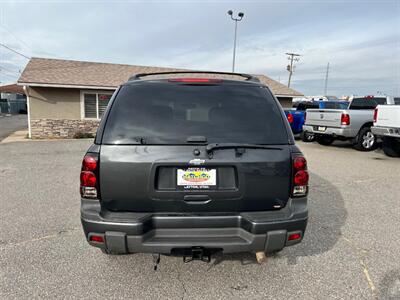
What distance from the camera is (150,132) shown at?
2.35 m

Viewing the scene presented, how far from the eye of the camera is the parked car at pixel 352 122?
10445 mm

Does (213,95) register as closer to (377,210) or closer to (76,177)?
(377,210)

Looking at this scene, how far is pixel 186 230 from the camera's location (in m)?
2.33

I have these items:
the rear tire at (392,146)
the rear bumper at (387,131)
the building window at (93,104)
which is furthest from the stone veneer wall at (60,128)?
the rear tire at (392,146)

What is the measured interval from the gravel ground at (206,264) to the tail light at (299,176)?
932 millimetres

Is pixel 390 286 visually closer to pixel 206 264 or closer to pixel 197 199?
pixel 206 264

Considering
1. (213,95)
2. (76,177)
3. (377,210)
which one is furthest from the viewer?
(76,177)

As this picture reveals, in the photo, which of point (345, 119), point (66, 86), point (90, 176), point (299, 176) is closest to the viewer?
point (90, 176)

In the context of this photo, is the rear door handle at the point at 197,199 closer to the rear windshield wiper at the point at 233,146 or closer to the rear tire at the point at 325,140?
the rear windshield wiper at the point at 233,146

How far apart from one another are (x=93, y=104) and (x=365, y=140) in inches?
502

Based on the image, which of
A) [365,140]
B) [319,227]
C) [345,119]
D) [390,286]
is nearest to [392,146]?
[365,140]

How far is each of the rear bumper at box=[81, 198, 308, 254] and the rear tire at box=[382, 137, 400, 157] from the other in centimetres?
916

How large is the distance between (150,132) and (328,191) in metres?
4.44

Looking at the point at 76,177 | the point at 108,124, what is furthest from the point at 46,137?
the point at 108,124
